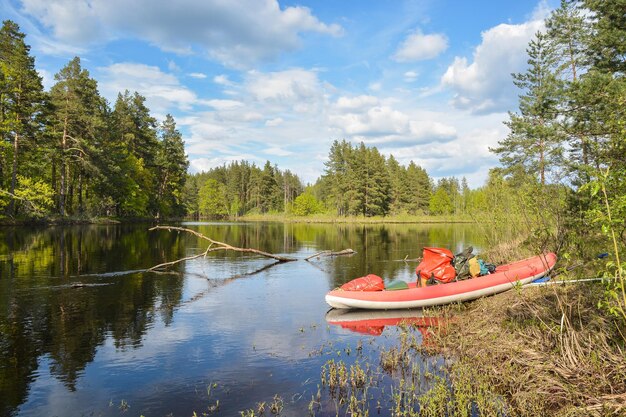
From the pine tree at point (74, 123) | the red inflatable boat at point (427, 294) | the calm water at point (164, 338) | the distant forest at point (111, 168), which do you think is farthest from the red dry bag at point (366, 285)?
the pine tree at point (74, 123)

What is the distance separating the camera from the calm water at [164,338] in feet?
23.5

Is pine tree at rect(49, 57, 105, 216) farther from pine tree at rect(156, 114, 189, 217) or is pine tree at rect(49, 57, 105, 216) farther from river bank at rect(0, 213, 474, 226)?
pine tree at rect(156, 114, 189, 217)

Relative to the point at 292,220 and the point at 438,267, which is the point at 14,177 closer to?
the point at 438,267

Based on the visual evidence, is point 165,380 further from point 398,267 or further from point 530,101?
point 530,101

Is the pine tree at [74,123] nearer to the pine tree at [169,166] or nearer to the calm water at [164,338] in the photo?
the pine tree at [169,166]

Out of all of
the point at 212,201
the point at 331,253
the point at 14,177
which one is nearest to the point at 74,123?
the point at 14,177

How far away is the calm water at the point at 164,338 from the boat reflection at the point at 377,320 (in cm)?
13

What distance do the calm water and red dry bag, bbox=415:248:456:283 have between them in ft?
8.40

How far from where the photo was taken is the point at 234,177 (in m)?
117

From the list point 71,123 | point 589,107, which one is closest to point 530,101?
point 589,107

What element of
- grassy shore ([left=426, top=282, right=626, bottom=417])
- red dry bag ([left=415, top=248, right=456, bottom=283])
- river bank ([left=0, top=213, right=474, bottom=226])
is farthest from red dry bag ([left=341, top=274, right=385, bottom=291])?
river bank ([left=0, top=213, right=474, bottom=226])

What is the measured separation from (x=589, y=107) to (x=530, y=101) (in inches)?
882

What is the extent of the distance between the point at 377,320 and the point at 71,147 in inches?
1778

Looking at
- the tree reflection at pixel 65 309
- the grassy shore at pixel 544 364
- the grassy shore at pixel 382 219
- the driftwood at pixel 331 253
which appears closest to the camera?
the grassy shore at pixel 544 364
